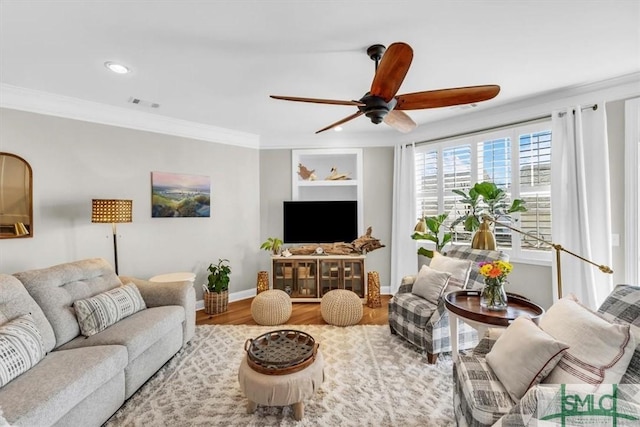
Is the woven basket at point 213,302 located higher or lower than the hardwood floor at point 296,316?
higher

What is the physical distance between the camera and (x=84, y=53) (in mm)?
2236

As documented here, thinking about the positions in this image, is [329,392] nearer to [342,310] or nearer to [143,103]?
[342,310]

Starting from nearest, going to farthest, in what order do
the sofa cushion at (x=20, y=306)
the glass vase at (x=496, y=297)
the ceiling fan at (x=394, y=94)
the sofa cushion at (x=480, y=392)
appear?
the sofa cushion at (x=480, y=392), the ceiling fan at (x=394, y=94), the sofa cushion at (x=20, y=306), the glass vase at (x=496, y=297)

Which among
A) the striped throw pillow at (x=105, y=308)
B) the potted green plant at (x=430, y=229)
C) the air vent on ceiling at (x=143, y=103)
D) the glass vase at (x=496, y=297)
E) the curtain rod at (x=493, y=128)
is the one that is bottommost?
the striped throw pillow at (x=105, y=308)

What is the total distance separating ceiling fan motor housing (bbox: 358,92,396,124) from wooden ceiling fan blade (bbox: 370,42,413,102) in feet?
0.11

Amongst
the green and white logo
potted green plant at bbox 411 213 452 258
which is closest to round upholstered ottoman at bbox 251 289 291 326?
potted green plant at bbox 411 213 452 258

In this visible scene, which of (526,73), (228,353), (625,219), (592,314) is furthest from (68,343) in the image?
(625,219)

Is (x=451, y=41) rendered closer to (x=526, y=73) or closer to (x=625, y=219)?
(x=526, y=73)

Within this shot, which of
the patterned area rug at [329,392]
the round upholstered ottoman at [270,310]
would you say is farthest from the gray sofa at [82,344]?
the round upholstered ottoman at [270,310]

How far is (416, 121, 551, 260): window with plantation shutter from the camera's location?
132 inches

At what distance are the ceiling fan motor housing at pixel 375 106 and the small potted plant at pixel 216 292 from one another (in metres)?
2.96

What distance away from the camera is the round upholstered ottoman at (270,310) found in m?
3.36

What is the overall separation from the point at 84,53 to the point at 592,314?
3818 mm

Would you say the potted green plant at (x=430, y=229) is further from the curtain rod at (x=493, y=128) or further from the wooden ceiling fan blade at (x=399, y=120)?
the wooden ceiling fan blade at (x=399, y=120)
